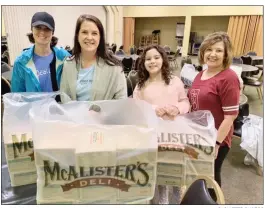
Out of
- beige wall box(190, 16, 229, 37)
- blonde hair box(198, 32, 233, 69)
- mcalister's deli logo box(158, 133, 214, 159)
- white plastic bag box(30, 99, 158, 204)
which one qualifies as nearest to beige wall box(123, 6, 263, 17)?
beige wall box(190, 16, 229, 37)

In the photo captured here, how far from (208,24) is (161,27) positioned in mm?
1992

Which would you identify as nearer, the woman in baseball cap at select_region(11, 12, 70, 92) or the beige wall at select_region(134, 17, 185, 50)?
the woman in baseball cap at select_region(11, 12, 70, 92)

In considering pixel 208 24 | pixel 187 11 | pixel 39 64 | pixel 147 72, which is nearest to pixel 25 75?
pixel 39 64

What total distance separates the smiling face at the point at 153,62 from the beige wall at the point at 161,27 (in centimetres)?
858

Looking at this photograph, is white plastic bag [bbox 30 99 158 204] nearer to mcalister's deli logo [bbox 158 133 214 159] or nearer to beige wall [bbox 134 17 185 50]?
mcalister's deli logo [bbox 158 133 214 159]

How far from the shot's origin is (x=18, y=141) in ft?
2.40

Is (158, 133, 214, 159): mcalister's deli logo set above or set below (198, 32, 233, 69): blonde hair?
below

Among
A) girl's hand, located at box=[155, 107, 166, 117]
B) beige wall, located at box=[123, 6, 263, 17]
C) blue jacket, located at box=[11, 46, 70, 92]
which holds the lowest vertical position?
girl's hand, located at box=[155, 107, 166, 117]

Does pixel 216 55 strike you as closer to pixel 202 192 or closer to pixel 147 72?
pixel 147 72

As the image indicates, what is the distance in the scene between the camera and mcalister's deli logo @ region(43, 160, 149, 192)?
0.64 m

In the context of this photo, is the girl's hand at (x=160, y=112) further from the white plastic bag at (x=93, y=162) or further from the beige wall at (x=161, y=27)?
the beige wall at (x=161, y=27)

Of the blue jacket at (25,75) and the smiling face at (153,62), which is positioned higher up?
the smiling face at (153,62)

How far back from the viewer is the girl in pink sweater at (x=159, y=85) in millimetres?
1088

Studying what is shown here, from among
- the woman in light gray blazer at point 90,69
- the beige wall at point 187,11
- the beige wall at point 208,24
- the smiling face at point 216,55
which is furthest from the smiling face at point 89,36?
the beige wall at point 208,24
